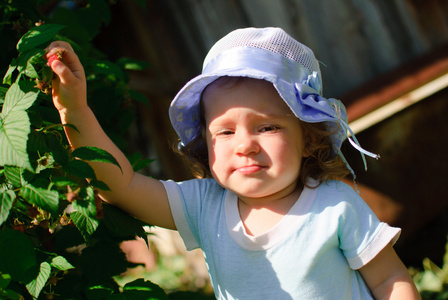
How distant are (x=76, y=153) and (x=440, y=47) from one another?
2312mm

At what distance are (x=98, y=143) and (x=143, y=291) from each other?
471mm

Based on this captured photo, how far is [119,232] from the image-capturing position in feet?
5.13

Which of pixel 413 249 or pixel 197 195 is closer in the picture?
pixel 197 195

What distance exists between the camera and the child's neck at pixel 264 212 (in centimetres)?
170

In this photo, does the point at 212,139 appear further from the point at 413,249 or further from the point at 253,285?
the point at 413,249

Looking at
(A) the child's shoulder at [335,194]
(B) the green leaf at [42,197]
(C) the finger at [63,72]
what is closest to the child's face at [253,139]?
(A) the child's shoulder at [335,194]

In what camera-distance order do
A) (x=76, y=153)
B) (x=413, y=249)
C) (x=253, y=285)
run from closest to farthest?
(x=76, y=153) → (x=253, y=285) → (x=413, y=249)

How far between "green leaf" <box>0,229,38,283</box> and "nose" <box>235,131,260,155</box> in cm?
66

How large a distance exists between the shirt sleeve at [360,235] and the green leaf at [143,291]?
1.93 feet

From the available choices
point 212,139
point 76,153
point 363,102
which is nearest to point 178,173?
point 363,102

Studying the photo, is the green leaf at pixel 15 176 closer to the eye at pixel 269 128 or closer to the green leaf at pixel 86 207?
the green leaf at pixel 86 207

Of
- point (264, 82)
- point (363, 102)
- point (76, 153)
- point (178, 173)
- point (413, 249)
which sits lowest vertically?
point (413, 249)

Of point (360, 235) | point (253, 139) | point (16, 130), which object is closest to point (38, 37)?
point (16, 130)

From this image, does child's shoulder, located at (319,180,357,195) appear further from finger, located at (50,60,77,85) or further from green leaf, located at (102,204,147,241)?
finger, located at (50,60,77,85)
